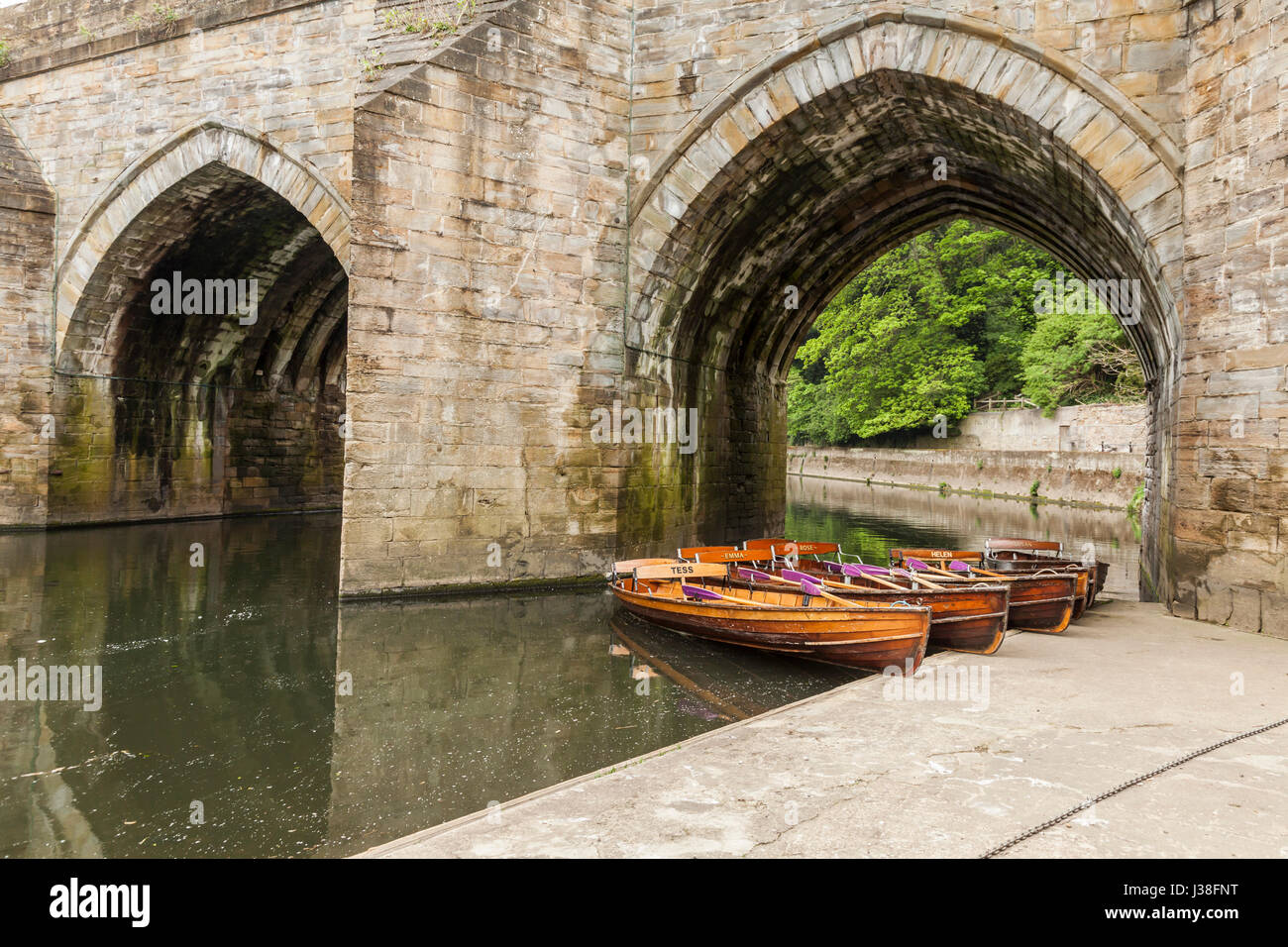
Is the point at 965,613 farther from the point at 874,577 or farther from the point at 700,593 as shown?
the point at 700,593

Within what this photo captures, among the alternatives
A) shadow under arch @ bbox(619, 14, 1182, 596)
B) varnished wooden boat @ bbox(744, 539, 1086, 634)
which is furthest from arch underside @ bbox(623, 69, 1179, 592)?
varnished wooden boat @ bbox(744, 539, 1086, 634)

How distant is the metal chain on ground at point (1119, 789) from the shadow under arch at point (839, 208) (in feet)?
14.8

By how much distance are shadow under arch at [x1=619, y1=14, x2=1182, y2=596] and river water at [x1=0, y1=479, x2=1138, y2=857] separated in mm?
3272

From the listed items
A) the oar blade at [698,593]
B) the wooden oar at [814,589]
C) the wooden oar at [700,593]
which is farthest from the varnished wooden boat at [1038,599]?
the oar blade at [698,593]

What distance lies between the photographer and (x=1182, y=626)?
22.9 feet

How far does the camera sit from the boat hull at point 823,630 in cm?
600

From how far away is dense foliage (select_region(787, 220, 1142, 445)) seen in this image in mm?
29484

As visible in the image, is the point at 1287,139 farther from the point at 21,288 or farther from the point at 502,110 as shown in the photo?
the point at 21,288

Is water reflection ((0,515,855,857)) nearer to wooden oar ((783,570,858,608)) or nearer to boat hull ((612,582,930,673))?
boat hull ((612,582,930,673))

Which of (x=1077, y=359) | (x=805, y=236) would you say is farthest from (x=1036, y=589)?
(x=1077, y=359)

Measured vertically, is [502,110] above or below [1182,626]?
above

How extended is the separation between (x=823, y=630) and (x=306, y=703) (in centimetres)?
371

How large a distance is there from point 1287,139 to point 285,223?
1477 cm

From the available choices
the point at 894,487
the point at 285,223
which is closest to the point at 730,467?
the point at 285,223
